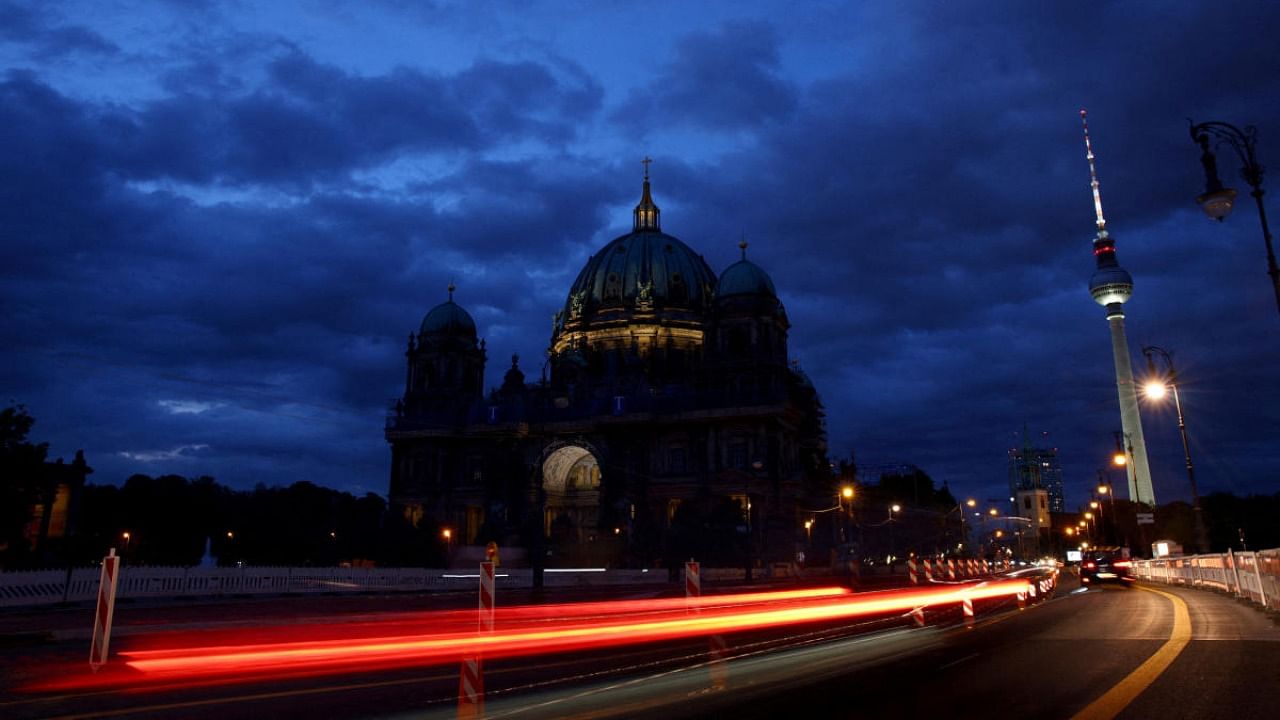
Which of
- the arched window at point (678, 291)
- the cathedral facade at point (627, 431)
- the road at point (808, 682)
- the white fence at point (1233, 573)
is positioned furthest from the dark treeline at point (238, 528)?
the road at point (808, 682)

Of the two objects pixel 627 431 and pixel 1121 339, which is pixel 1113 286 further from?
pixel 627 431

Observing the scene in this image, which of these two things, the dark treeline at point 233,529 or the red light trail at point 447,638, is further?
the dark treeline at point 233,529

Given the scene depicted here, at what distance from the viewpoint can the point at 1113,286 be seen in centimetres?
17162

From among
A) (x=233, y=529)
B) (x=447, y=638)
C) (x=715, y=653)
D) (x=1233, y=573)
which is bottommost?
(x=715, y=653)

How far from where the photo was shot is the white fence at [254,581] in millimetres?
26812

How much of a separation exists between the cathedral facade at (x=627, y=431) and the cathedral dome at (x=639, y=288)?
0.22 metres

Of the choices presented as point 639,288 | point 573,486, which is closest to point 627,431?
point 573,486

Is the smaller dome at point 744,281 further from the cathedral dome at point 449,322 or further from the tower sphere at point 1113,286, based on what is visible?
the tower sphere at point 1113,286

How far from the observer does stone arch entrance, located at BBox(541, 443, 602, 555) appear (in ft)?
Answer: 286

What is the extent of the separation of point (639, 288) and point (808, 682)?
93.0 metres

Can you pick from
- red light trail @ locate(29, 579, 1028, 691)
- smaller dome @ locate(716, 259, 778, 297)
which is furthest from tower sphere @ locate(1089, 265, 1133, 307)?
red light trail @ locate(29, 579, 1028, 691)

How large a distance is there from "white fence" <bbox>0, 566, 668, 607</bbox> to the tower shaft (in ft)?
487

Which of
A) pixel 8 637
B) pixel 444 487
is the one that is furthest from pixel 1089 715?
pixel 444 487

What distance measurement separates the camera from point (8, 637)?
16.5 metres
